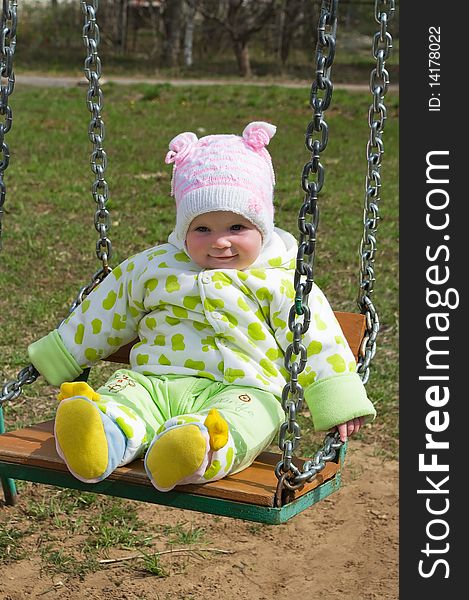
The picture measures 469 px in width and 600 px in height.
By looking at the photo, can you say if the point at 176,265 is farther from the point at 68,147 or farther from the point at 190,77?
the point at 190,77

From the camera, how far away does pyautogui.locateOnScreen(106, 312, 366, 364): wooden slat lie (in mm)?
3414

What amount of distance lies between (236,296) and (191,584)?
1.11m

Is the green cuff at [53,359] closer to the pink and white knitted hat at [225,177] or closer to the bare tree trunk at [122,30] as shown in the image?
the pink and white knitted hat at [225,177]

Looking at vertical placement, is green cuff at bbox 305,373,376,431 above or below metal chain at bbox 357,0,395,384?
below

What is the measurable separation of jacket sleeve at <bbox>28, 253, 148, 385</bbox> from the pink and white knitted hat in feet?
0.91

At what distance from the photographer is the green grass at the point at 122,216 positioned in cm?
394

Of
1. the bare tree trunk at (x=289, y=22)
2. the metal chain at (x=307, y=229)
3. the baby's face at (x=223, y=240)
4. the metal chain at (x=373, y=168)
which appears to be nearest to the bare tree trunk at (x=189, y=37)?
the bare tree trunk at (x=289, y=22)

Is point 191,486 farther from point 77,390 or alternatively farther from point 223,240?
point 223,240

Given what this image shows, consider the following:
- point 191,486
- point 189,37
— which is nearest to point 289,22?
point 189,37

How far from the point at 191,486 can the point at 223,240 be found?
31.5 inches

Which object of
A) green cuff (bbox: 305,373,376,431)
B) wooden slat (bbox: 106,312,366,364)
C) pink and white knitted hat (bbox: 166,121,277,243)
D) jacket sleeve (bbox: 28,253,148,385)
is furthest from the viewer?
wooden slat (bbox: 106,312,366,364)

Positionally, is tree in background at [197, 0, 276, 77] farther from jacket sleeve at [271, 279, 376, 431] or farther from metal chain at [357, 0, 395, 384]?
jacket sleeve at [271, 279, 376, 431]

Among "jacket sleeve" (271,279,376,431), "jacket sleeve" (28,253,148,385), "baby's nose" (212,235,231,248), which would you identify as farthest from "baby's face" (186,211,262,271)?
"jacket sleeve" (28,253,148,385)

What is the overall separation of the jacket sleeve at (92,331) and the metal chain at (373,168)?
2.45 feet
